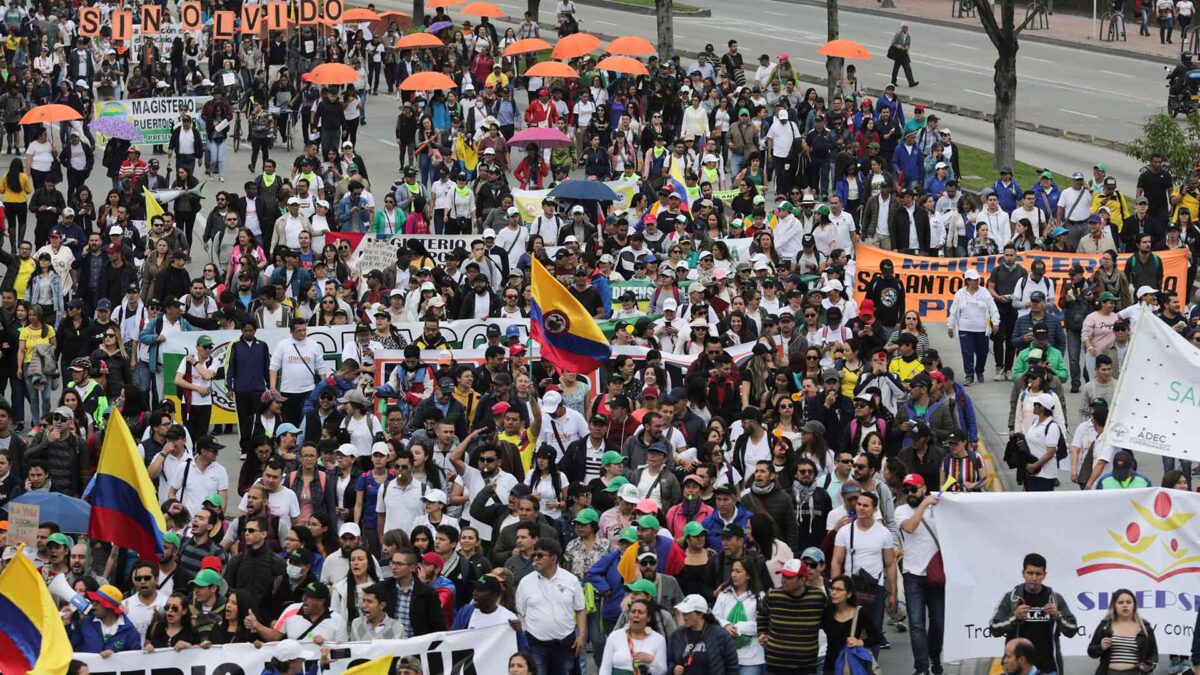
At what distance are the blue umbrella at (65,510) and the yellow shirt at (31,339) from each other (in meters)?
5.52

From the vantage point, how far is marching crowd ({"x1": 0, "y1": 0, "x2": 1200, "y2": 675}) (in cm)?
1466

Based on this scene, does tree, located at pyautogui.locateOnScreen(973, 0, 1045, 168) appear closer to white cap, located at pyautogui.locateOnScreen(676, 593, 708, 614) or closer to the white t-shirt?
the white t-shirt

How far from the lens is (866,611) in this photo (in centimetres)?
1491

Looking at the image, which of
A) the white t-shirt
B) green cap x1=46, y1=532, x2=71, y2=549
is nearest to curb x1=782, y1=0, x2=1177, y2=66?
the white t-shirt

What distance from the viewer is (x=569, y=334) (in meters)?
→ 19.5

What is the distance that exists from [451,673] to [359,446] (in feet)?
15.4

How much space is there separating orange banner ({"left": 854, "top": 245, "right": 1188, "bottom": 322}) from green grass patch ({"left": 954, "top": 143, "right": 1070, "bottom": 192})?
9506 mm

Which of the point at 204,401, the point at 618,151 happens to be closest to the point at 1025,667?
the point at 204,401

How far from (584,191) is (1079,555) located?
1371 cm

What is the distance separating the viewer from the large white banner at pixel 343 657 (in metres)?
13.8

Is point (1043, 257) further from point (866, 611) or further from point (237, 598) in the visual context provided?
point (237, 598)

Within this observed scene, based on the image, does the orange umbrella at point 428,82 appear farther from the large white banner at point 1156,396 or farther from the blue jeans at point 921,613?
the blue jeans at point 921,613

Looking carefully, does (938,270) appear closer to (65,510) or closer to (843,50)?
(65,510)

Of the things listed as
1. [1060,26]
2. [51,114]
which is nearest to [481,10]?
[51,114]
